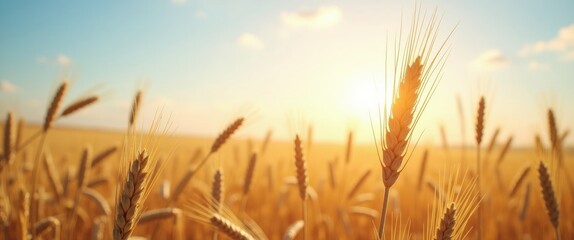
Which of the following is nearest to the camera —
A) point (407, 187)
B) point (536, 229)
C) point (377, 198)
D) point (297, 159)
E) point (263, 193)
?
point (297, 159)

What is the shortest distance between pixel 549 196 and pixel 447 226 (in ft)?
3.41

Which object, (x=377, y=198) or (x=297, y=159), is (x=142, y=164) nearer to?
(x=297, y=159)

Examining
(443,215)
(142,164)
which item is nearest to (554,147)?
(443,215)

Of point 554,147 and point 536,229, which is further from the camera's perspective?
point 536,229

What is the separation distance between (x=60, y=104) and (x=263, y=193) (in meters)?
4.39

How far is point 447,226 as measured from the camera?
1.13 meters

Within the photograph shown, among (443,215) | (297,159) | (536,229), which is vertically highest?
(297,159)

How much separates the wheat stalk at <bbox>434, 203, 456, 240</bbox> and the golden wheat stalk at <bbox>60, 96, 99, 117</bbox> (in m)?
2.09

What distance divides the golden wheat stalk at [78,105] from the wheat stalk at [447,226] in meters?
2.09

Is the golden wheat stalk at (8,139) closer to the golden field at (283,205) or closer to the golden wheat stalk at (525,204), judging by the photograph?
the golden field at (283,205)

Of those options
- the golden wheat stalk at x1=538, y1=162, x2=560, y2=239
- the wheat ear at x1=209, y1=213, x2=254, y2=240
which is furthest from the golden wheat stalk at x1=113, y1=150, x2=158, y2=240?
the golden wheat stalk at x1=538, y1=162, x2=560, y2=239

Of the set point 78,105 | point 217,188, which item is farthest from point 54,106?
point 217,188

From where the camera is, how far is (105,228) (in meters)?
2.56

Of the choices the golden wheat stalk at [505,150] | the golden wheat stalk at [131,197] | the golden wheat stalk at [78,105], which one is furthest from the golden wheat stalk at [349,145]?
the golden wheat stalk at [131,197]
